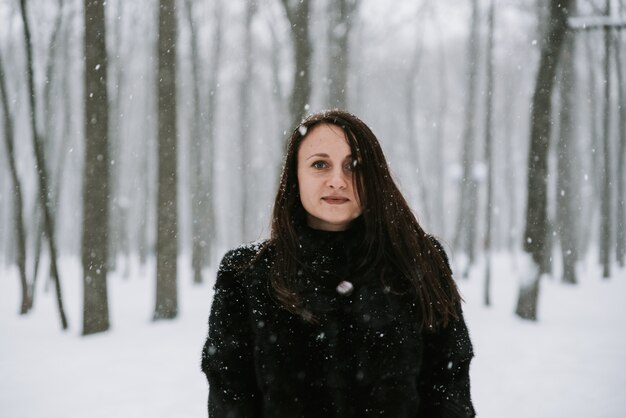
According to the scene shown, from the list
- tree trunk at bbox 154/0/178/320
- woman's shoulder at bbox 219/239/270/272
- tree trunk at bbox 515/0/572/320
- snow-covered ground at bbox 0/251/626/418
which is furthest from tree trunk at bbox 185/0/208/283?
woman's shoulder at bbox 219/239/270/272

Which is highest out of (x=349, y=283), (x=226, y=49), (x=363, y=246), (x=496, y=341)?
(x=226, y=49)

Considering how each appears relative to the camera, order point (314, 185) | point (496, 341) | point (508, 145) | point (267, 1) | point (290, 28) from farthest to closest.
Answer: point (508, 145) → point (267, 1) → point (290, 28) → point (496, 341) → point (314, 185)

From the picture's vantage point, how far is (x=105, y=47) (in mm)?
7852

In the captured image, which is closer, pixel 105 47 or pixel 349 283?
pixel 349 283

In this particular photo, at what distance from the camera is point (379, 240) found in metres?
1.69

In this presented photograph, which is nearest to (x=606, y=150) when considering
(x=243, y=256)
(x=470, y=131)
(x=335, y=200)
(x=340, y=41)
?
(x=470, y=131)

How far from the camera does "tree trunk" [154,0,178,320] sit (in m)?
8.65

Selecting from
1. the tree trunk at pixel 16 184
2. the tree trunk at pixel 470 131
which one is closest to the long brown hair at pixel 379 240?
the tree trunk at pixel 16 184

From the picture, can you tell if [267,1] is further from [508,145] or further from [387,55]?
[508,145]

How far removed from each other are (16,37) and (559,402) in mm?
17035

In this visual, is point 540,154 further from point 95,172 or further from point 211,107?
point 211,107

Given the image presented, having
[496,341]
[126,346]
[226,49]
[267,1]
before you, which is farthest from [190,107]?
[496,341]

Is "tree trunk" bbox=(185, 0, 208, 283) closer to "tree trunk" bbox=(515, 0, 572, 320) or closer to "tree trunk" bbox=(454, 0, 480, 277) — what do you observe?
"tree trunk" bbox=(454, 0, 480, 277)

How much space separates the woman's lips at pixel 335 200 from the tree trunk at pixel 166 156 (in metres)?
7.51
